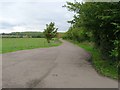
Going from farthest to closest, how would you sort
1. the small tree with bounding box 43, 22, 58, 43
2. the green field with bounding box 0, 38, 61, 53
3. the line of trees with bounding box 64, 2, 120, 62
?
the small tree with bounding box 43, 22, 58, 43, the green field with bounding box 0, 38, 61, 53, the line of trees with bounding box 64, 2, 120, 62

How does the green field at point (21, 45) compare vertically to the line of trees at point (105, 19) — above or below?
below

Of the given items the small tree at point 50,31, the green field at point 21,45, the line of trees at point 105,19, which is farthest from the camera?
the small tree at point 50,31

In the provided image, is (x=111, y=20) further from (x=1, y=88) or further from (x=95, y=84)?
(x=1, y=88)

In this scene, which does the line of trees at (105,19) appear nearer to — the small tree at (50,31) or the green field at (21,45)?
the green field at (21,45)

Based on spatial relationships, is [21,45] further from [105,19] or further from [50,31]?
[105,19]

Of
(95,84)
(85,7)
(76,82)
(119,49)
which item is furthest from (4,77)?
(85,7)

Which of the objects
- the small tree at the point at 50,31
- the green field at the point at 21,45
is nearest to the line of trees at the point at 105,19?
the green field at the point at 21,45

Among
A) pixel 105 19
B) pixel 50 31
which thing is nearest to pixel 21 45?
pixel 50 31

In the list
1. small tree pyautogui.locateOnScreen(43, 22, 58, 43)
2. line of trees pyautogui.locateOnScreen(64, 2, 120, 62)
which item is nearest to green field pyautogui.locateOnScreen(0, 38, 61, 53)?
small tree pyautogui.locateOnScreen(43, 22, 58, 43)

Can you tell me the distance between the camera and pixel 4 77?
32.5 feet

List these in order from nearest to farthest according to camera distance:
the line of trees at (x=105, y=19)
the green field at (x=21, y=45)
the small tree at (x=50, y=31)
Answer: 1. the line of trees at (x=105, y=19)
2. the green field at (x=21, y=45)
3. the small tree at (x=50, y=31)

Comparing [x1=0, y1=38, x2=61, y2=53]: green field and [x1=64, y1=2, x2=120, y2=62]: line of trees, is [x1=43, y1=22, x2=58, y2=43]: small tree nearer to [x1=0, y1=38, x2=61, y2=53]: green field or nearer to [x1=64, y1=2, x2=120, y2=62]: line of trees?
[x1=0, y1=38, x2=61, y2=53]: green field

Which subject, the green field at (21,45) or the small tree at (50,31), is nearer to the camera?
the green field at (21,45)

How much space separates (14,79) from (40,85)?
1.58 m
